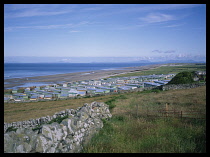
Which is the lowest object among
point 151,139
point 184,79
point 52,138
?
point 151,139

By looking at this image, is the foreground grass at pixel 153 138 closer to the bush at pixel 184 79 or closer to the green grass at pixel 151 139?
the green grass at pixel 151 139

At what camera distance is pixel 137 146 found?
20.2 ft

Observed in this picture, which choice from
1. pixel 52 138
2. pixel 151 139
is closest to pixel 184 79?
pixel 151 139

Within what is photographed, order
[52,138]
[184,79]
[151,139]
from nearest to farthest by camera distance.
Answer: [52,138]
[151,139]
[184,79]

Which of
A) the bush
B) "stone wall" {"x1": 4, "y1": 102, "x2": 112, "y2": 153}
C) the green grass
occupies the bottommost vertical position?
the green grass

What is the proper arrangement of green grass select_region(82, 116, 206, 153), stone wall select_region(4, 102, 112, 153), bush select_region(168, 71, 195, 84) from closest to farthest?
1. stone wall select_region(4, 102, 112, 153)
2. green grass select_region(82, 116, 206, 153)
3. bush select_region(168, 71, 195, 84)

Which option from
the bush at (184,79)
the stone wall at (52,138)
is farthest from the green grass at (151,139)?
the bush at (184,79)

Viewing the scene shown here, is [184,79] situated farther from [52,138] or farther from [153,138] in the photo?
[52,138]

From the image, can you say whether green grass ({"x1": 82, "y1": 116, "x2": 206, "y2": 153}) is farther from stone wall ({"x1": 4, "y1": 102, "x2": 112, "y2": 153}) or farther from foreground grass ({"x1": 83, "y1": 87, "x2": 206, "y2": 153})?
stone wall ({"x1": 4, "y1": 102, "x2": 112, "y2": 153})

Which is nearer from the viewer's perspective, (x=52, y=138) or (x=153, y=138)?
(x=52, y=138)

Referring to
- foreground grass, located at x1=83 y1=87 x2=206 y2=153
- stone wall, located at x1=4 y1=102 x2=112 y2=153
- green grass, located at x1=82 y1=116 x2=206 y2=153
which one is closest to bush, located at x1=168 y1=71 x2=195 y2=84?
foreground grass, located at x1=83 y1=87 x2=206 y2=153

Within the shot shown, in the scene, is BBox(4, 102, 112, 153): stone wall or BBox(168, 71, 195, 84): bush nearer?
BBox(4, 102, 112, 153): stone wall

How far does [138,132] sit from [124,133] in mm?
644
